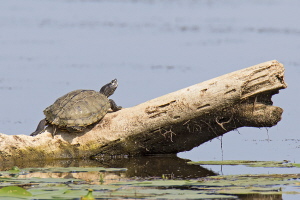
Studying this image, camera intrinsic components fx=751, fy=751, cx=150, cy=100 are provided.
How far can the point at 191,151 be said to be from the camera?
9.42 m

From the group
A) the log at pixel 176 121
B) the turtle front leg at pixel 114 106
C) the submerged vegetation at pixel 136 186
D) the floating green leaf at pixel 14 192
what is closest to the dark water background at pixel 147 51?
the log at pixel 176 121

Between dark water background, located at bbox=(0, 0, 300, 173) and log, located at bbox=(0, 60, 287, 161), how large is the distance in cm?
41

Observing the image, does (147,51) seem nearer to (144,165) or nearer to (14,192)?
(144,165)

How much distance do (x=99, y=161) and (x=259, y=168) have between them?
1867mm

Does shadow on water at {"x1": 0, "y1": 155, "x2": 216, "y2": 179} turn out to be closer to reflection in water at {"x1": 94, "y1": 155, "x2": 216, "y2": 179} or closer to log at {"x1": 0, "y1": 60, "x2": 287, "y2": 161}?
reflection in water at {"x1": 94, "y1": 155, "x2": 216, "y2": 179}

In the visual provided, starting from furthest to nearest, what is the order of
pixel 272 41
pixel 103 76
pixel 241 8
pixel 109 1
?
1. pixel 109 1
2. pixel 241 8
3. pixel 272 41
4. pixel 103 76

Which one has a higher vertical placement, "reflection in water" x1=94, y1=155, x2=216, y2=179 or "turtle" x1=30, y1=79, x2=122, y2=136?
"turtle" x1=30, y1=79, x2=122, y2=136

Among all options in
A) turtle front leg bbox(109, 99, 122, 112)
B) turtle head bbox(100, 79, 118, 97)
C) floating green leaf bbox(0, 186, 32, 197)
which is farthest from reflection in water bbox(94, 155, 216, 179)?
floating green leaf bbox(0, 186, 32, 197)

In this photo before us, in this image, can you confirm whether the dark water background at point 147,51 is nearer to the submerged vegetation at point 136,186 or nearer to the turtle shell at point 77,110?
the turtle shell at point 77,110

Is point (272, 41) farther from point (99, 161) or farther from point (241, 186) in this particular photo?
point (241, 186)

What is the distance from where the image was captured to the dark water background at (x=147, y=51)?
416 inches

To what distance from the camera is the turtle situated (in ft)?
28.2

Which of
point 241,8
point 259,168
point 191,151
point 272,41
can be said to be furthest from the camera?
point 241,8

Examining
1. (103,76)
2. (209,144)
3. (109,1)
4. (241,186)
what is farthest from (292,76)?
(109,1)
